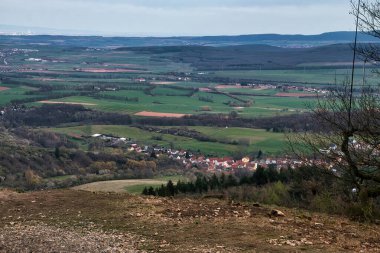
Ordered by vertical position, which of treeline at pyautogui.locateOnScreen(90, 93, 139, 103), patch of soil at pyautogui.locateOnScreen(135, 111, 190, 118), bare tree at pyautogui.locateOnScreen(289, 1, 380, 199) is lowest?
patch of soil at pyautogui.locateOnScreen(135, 111, 190, 118)

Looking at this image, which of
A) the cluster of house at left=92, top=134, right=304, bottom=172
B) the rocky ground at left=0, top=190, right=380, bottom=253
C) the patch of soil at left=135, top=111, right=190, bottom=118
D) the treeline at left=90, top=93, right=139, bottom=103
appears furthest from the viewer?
the treeline at left=90, top=93, right=139, bottom=103

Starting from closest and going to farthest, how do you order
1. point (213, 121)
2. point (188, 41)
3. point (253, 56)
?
point (213, 121) < point (253, 56) < point (188, 41)

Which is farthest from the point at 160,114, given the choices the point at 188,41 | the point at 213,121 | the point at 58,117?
the point at 188,41

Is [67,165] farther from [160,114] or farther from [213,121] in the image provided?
[160,114]

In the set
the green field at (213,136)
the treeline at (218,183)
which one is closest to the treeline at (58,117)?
the green field at (213,136)

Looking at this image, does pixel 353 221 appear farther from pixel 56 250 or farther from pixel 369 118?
pixel 56 250

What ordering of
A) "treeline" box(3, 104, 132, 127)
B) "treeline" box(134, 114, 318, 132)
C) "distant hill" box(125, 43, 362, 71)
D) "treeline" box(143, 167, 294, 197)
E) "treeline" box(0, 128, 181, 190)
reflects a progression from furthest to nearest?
"distant hill" box(125, 43, 362, 71) → "treeline" box(3, 104, 132, 127) → "treeline" box(134, 114, 318, 132) → "treeline" box(0, 128, 181, 190) → "treeline" box(143, 167, 294, 197)

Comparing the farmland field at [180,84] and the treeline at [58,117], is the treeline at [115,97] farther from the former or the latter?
the treeline at [58,117]

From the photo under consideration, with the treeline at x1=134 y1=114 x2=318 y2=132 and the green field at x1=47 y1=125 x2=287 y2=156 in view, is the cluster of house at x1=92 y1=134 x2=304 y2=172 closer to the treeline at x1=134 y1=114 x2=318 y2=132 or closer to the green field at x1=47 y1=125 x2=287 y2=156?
the green field at x1=47 y1=125 x2=287 y2=156

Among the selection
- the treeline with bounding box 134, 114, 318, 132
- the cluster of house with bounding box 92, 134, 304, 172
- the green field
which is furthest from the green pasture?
the cluster of house with bounding box 92, 134, 304, 172
